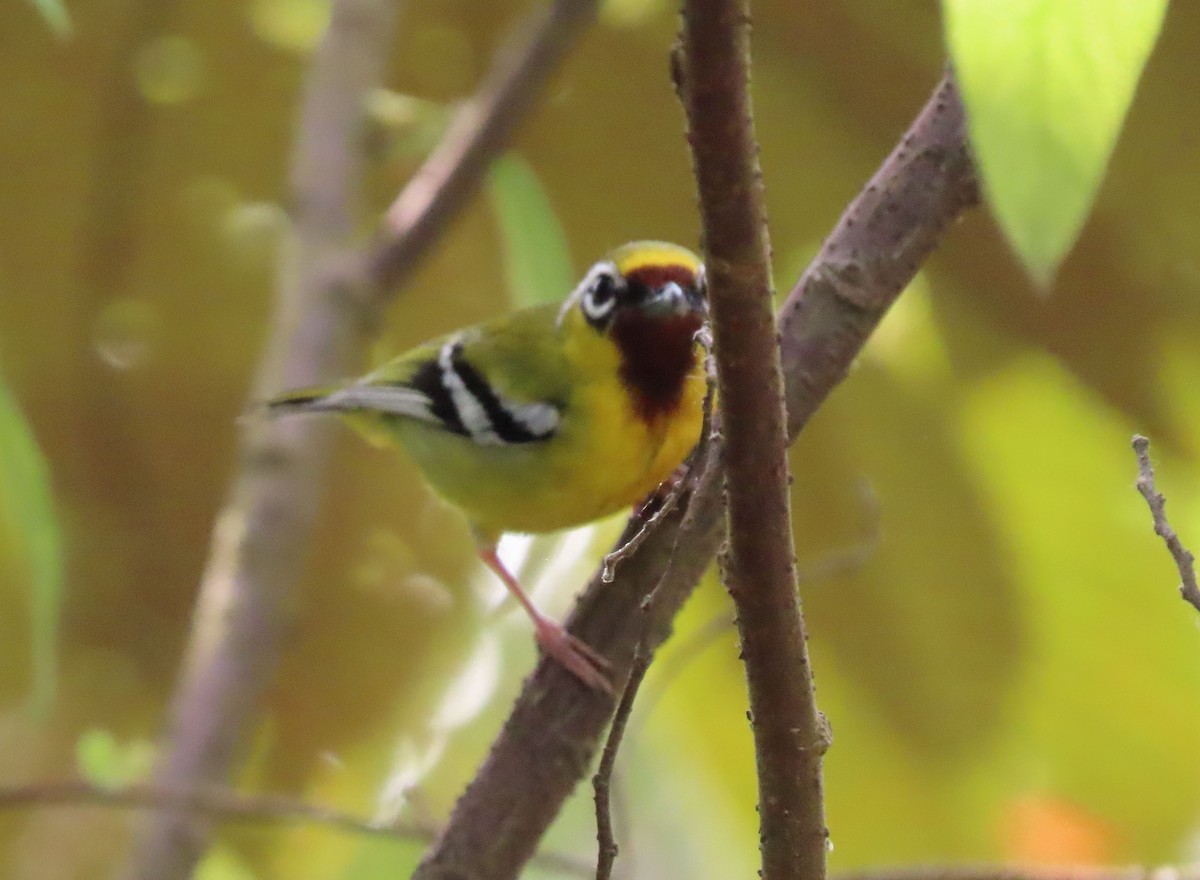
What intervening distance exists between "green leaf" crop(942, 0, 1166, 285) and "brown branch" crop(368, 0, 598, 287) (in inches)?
38.3

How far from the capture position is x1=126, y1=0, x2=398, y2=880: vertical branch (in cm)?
127

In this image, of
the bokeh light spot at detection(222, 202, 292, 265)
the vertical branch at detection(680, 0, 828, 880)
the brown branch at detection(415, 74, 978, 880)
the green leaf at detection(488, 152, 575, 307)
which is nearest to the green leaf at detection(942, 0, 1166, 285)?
the vertical branch at detection(680, 0, 828, 880)

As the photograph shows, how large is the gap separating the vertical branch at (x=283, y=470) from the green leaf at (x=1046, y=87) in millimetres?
1014

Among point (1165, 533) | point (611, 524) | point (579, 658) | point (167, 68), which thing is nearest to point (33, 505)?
point (579, 658)

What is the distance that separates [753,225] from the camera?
0.41 meters

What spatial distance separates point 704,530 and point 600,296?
0.81 m

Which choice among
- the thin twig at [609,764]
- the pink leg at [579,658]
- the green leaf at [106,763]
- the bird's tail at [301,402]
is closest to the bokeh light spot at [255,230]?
the bird's tail at [301,402]

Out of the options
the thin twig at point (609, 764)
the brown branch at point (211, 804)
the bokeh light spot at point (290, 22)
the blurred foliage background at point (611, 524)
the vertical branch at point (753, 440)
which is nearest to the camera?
the vertical branch at point (753, 440)

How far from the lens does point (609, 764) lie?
1.82 feet

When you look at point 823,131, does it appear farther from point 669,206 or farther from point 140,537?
point 140,537

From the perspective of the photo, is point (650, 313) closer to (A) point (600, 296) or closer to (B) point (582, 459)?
(A) point (600, 296)

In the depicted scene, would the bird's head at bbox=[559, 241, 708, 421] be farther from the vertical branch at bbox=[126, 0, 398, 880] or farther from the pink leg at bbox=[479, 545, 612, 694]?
the pink leg at bbox=[479, 545, 612, 694]

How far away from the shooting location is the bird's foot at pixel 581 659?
0.93 metres

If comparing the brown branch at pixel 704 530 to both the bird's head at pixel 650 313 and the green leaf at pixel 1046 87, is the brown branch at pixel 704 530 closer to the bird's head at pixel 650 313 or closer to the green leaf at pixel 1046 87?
the green leaf at pixel 1046 87
